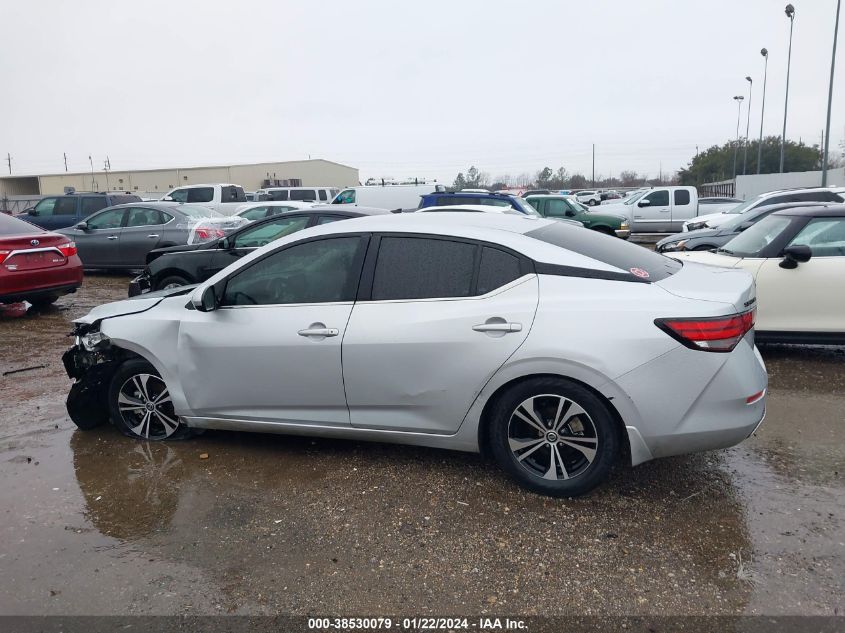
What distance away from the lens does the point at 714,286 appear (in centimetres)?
388

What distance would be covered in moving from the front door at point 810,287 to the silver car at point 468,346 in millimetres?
2466

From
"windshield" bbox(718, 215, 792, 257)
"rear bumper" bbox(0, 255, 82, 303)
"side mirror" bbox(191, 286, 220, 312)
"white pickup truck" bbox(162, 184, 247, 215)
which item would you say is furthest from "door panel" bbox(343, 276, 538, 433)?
"white pickup truck" bbox(162, 184, 247, 215)

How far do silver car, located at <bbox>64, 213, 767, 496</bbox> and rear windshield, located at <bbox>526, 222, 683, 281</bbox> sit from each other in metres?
0.02

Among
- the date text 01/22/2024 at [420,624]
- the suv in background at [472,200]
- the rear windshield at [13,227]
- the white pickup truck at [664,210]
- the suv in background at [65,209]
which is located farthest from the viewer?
the white pickup truck at [664,210]

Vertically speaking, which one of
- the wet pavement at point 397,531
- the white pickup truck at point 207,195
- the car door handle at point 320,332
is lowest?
the wet pavement at point 397,531

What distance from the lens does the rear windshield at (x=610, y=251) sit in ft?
13.0

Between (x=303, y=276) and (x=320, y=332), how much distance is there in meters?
0.45

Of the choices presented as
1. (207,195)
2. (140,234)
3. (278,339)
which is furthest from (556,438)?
(207,195)

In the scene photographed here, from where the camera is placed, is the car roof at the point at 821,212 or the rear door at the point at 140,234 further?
the rear door at the point at 140,234

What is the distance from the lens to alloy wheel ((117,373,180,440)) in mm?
4852

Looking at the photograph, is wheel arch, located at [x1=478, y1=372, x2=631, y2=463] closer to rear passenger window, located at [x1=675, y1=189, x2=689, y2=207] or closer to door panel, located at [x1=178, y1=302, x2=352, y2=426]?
door panel, located at [x1=178, y1=302, x2=352, y2=426]

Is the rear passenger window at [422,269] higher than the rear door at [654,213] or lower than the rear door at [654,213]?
higher

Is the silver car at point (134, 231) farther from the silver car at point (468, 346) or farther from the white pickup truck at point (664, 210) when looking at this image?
the white pickup truck at point (664, 210)

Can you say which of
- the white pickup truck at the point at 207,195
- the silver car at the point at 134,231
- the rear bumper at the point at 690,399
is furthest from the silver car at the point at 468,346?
the white pickup truck at the point at 207,195
